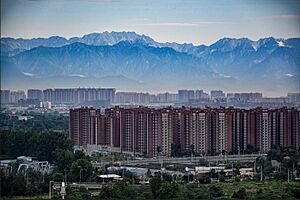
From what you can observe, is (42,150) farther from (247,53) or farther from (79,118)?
(247,53)

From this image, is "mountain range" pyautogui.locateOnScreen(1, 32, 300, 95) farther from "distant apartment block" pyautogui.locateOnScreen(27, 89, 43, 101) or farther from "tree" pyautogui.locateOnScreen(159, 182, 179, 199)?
"tree" pyautogui.locateOnScreen(159, 182, 179, 199)

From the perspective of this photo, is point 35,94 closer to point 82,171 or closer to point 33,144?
point 33,144

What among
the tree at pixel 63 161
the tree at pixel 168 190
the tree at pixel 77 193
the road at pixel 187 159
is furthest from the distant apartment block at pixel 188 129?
the tree at pixel 77 193

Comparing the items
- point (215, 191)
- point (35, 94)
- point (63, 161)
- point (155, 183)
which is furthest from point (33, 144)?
point (215, 191)

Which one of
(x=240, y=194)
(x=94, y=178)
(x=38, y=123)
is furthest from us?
(x=38, y=123)

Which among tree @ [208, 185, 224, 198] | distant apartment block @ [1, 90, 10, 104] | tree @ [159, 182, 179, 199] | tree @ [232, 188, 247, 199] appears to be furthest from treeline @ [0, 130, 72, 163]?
tree @ [232, 188, 247, 199]
